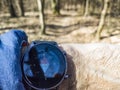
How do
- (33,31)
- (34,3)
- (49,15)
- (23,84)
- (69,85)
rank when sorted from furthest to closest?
(34,3), (49,15), (33,31), (69,85), (23,84)

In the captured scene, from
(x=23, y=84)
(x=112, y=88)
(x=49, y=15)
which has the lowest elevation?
(x=49, y=15)

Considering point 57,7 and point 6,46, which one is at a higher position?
point 6,46

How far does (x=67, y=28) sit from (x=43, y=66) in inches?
444

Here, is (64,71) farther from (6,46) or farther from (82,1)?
(82,1)

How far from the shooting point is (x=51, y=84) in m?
1.43

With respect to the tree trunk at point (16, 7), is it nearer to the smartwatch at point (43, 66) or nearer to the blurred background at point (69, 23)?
the blurred background at point (69, 23)

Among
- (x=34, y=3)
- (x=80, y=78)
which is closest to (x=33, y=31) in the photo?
(x=34, y=3)

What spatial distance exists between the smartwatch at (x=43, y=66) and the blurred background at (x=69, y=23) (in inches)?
296

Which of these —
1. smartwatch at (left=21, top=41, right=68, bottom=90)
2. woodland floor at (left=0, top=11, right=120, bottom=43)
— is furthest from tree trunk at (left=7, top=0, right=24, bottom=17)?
smartwatch at (left=21, top=41, right=68, bottom=90)

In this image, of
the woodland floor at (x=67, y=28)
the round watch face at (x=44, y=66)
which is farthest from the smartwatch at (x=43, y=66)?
the woodland floor at (x=67, y=28)

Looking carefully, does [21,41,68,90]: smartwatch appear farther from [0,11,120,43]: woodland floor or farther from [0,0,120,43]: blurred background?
[0,11,120,43]: woodland floor

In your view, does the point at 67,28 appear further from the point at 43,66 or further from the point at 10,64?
the point at 10,64

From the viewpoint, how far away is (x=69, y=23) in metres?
13.9

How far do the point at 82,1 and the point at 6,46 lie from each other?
53.9ft
